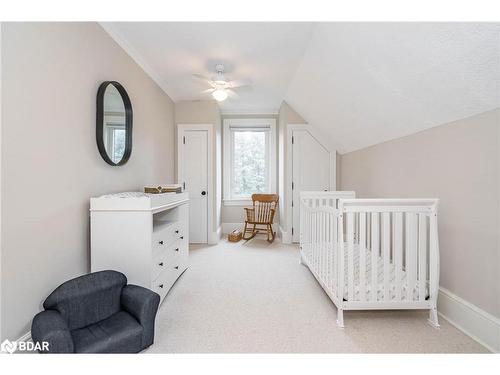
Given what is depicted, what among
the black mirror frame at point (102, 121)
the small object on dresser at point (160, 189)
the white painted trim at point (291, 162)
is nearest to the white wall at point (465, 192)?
the white painted trim at point (291, 162)

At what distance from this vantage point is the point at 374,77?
2039 millimetres

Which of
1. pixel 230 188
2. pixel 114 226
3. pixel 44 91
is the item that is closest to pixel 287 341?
pixel 114 226

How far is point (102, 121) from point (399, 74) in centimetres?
240

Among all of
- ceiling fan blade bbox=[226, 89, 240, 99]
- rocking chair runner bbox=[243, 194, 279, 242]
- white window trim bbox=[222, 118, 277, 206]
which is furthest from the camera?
white window trim bbox=[222, 118, 277, 206]

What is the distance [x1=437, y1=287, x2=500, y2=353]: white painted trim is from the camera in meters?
1.42

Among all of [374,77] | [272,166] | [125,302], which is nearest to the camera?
[125,302]

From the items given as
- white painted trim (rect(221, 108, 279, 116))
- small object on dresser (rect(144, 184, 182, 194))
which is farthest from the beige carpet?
white painted trim (rect(221, 108, 279, 116))

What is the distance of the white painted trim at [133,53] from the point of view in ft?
6.68

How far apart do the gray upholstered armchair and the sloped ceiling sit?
2.39 m

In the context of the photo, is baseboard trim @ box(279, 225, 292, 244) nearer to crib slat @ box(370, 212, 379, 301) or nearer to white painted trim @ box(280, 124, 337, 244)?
white painted trim @ box(280, 124, 337, 244)

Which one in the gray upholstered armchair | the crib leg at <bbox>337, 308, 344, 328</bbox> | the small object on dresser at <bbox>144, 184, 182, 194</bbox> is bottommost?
the crib leg at <bbox>337, 308, 344, 328</bbox>

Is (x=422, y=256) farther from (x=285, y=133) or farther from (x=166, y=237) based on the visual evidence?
(x=285, y=133)

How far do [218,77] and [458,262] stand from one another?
2.86m
